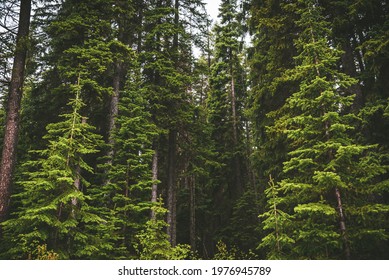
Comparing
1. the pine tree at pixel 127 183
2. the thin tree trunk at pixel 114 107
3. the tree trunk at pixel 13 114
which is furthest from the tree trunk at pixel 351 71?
the tree trunk at pixel 13 114

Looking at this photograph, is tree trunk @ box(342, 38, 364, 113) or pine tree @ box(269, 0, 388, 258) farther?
tree trunk @ box(342, 38, 364, 113)

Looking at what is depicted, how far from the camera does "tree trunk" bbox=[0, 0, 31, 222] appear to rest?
9.38 m

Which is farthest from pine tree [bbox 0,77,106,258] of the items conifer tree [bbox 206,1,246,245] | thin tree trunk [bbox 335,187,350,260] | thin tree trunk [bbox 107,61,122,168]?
conifer tree [bbox 206,1,246,245]

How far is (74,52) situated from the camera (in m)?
11.0

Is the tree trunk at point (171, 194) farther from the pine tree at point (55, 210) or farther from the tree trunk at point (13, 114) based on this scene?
the tree trunk at point (13, 114)

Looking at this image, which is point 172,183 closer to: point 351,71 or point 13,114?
point 13,114

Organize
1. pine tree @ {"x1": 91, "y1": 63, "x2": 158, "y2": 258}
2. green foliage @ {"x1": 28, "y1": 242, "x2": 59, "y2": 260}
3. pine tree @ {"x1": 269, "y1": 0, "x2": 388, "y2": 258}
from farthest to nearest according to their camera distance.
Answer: pine tree @ {"x1": 91, "y1": 63, "x2": 158, "y2": 258}, green foliage @ {"x1": 28, "y1": 242, "x2": 59, "y2": 260}, pine tree @ {"x1": 269, "y1": 0, "x2": 388, "y2": 258}

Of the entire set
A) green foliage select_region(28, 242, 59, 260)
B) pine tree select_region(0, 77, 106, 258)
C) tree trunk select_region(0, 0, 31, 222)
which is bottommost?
green foliage select_region(28, 242, 59, 260)

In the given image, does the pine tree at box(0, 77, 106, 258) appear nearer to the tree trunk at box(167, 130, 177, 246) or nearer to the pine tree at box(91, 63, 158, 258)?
the pine tree at box(91, 63, 158, 258)

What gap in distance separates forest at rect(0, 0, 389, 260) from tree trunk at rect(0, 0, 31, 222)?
0.14ft

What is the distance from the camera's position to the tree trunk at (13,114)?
369 inches

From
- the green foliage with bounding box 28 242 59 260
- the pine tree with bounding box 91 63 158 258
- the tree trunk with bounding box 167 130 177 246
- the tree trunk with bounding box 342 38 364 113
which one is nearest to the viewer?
the green foliage with bounding box 28 242 59 260

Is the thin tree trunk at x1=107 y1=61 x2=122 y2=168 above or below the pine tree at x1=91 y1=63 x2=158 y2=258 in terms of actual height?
above

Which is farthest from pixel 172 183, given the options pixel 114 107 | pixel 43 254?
pixel 43 254
